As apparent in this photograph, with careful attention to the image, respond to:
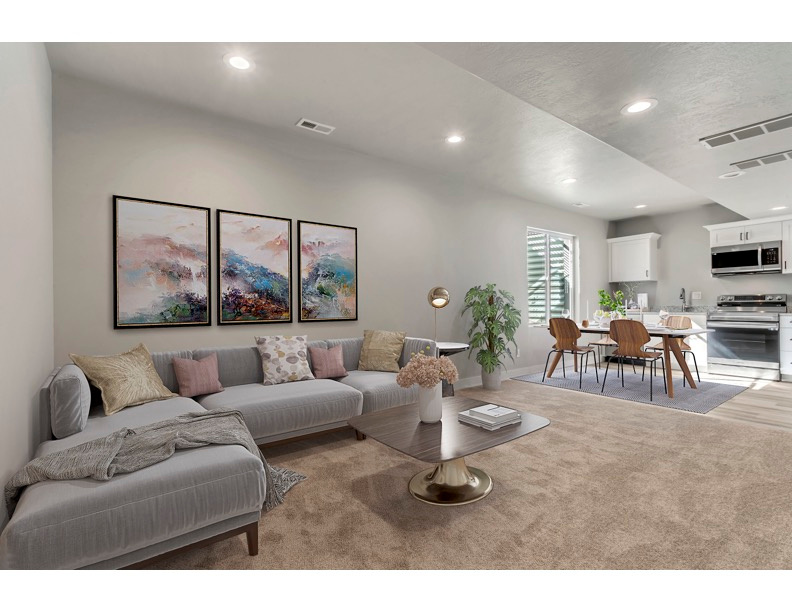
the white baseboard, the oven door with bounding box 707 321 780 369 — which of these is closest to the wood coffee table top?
the white baseboard

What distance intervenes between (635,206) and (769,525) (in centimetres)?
588

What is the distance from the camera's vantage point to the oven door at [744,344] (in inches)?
221

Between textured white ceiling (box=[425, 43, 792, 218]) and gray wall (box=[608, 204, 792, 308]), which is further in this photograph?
gray wall (box=[608, 204, 792, 308])

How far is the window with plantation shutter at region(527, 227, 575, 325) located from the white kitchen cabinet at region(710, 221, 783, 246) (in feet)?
7.19

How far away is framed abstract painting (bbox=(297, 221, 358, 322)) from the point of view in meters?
3.95

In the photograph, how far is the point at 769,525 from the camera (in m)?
2.00

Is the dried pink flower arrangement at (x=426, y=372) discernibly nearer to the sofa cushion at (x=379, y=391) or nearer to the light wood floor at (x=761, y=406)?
the sofa cushion at (x=379, y=391)

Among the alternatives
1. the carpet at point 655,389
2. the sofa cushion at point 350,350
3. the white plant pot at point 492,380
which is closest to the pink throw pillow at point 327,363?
the sofa cushion at point 350,350

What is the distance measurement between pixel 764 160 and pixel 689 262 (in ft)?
13.9

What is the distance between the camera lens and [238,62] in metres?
2.67

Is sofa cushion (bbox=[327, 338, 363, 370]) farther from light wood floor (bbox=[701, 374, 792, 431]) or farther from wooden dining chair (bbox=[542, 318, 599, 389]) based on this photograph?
light wood floor (bbox=[701, 374, 792, 431])

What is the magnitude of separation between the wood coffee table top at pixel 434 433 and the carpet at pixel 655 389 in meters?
2.95
